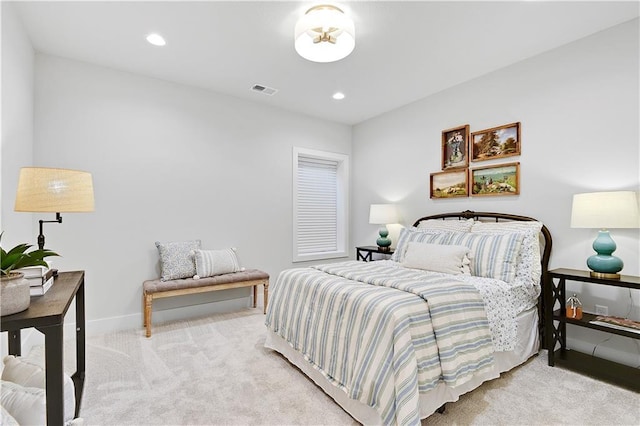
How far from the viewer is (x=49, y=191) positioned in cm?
176

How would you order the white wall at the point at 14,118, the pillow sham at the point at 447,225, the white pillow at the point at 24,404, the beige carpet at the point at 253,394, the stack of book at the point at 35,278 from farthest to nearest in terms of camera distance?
the pillow sham at the point at 447,225 < the white wall at the point at 14,118 < the beige carpet at the point at 253,394 < the stack of book at the point at 35,278 < the white pillow at the point at 24,404

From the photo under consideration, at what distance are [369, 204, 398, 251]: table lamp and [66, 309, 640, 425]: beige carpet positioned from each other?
6.96 ft

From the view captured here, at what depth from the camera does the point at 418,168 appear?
168 inches

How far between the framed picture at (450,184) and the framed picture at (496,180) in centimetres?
9

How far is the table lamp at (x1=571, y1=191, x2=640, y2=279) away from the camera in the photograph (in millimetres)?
2271

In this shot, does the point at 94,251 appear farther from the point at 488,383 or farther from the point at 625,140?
the point at 625,140

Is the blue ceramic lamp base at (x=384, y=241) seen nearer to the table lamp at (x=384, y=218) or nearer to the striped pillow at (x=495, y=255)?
the table lamp at (x=384, y=218)

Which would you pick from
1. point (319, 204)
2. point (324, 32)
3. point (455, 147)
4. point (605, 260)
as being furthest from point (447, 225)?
point (324, 32)

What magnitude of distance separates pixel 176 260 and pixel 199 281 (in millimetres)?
373

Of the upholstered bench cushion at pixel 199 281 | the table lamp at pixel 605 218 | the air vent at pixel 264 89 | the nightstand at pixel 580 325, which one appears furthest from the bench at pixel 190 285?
the table lamp at pixel 605 218

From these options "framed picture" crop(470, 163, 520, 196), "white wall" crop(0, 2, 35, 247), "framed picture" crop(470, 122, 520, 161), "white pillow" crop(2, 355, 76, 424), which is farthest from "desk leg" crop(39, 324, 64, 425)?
"framed picture" crop(470, 122, 520, 161)

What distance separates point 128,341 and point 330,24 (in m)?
3.34

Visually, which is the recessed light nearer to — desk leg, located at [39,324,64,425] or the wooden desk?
the wooden desk

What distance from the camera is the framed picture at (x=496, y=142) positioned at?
10.8ft
